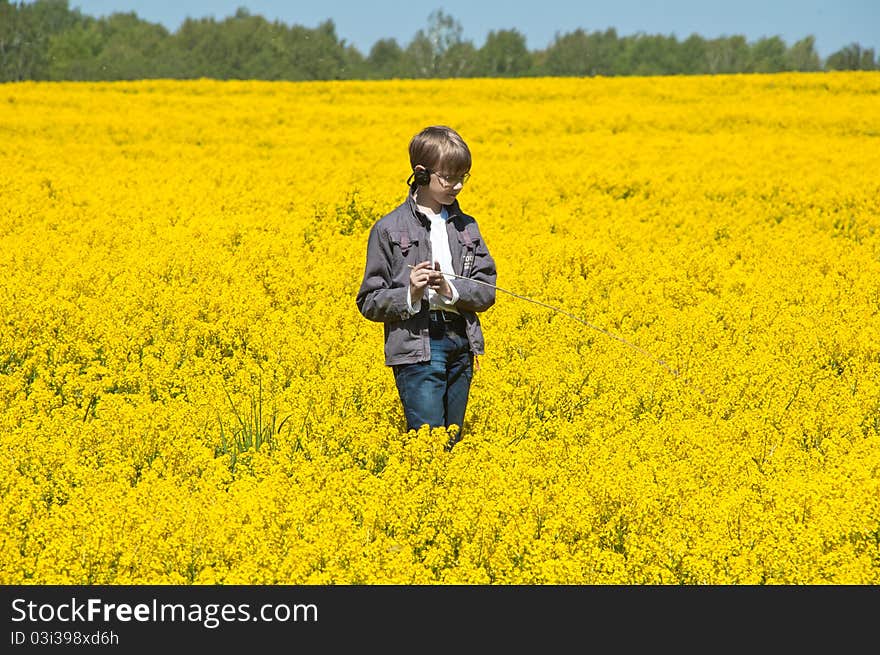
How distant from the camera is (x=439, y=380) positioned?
4891 mm

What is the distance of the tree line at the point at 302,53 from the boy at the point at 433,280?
66.6 m

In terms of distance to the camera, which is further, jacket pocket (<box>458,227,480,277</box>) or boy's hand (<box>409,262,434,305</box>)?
jacket pocket (<box>458,227,480,277</box>)

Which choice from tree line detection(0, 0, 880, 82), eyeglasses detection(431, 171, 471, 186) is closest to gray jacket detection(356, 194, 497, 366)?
eyeglasses detection(431, 171, 471, 186)

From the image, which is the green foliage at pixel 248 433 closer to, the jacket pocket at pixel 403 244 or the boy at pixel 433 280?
the boy at pixel 433 280

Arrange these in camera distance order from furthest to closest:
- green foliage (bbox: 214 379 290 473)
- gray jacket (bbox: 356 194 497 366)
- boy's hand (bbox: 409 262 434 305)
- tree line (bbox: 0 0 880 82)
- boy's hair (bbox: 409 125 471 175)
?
tree line (bbox: 0 0 880 82) → green foliage (bbox: 214 379 290 473) → gray jacket (bbox: 356 194 497 366) → boy's hair (bbox: 409 125 471 175) → boy's hand (bbox: 409 262 434 305)

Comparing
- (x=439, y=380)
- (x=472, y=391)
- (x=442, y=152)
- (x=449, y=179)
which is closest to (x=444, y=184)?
(x=449, y=179)

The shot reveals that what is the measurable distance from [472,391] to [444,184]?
7.26 ft

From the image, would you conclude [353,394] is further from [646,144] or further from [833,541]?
[646,144]

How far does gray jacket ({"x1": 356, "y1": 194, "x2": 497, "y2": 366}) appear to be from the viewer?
15.4 ft

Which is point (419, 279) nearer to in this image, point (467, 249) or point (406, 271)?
point (406, 271)

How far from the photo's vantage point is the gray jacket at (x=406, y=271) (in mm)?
4707

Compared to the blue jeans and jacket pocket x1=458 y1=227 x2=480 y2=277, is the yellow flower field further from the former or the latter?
jacket pocket x1=458 y1=227 x2=480 y2=277

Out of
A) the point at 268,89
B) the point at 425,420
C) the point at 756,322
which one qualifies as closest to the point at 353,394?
the point at 425,420

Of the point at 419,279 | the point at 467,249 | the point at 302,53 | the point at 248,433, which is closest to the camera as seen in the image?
the point at 419,279
